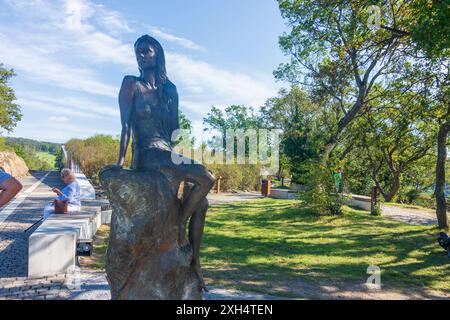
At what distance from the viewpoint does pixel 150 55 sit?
11.4ft

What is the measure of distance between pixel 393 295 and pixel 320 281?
108cm

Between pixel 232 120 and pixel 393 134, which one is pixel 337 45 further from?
pixel 232 120

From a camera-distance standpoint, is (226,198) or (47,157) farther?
(47,157)

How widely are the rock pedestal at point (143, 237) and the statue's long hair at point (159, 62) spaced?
0.98m

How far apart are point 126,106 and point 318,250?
5.91 meters

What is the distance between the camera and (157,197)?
3.01 m

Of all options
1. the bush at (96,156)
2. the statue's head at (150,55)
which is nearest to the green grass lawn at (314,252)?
the statue's head at (150,55)

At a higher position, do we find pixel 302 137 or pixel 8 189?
pixel 302 137

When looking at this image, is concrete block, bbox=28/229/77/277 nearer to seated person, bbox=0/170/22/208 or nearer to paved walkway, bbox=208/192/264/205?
seated person, bbox=0/170/22/208

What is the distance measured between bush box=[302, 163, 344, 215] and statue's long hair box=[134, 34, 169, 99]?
889cm

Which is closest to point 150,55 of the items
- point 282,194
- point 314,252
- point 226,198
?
point 314,252

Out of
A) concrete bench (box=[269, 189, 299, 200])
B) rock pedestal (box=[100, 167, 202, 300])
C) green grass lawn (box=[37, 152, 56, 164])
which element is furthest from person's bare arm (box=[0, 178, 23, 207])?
green grass lawn (box=[37, 152, 56, 164])
